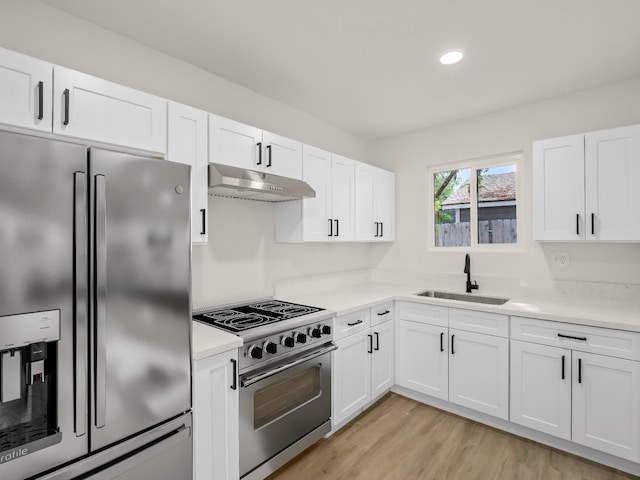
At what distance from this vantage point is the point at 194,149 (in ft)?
6.54

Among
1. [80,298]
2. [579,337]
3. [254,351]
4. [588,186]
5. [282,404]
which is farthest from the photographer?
[588,186]

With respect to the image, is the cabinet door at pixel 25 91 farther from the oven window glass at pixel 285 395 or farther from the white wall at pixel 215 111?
the oven window glass at pixel 285 395

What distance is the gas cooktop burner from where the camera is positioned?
81.6 inches

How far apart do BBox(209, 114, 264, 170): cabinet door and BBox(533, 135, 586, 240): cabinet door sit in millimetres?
2225

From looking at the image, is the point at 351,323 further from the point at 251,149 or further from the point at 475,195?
the point at 475,195

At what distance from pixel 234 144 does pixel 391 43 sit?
1.21 m

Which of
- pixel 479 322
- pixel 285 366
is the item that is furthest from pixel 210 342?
pixel 479 322

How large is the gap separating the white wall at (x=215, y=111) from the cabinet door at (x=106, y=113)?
0.47 m

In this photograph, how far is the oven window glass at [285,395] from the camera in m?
1.98

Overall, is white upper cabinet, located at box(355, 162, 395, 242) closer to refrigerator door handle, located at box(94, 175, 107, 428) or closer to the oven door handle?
the oven door handle

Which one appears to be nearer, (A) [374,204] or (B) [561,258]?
(B) [561,258]

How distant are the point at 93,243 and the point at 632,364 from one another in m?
2.99

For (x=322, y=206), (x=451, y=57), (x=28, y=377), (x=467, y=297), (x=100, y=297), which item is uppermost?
(x=451, y=57)

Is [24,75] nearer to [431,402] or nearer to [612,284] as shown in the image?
[431,402]
